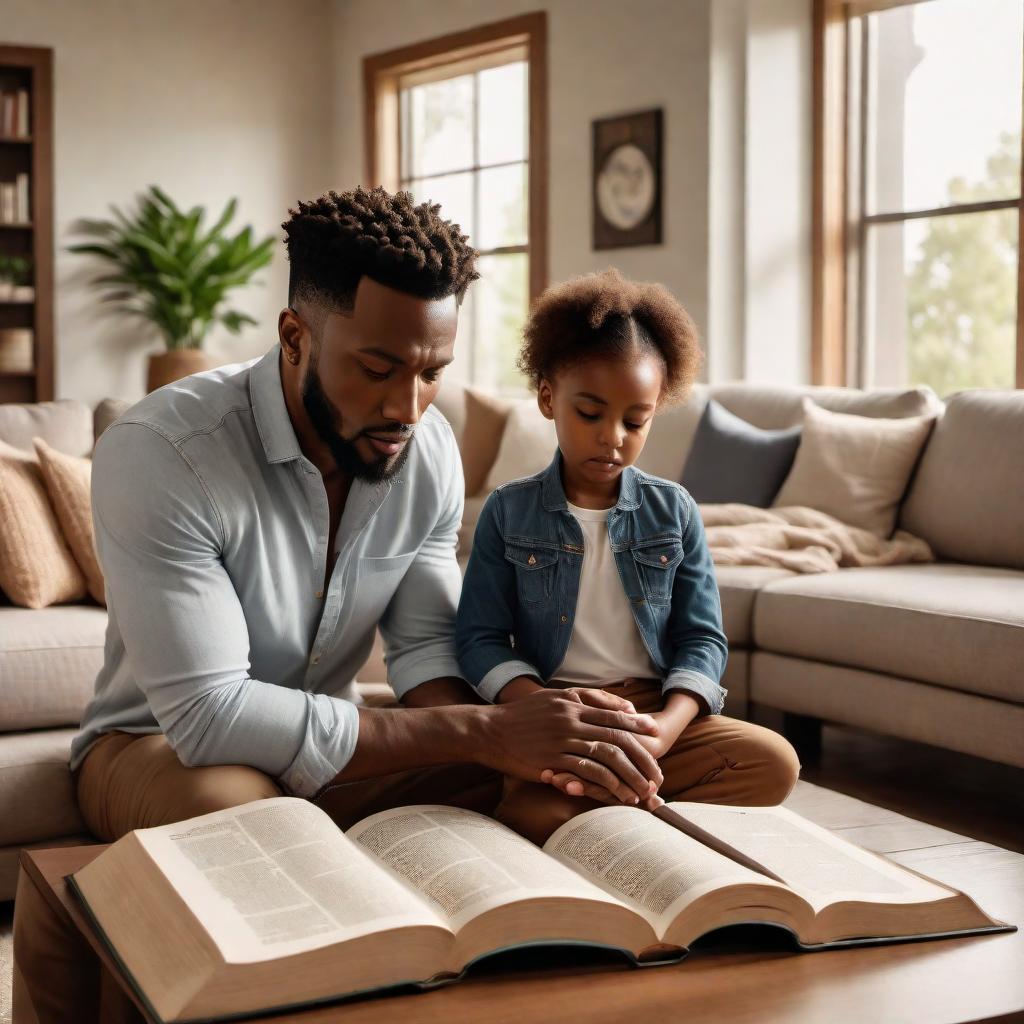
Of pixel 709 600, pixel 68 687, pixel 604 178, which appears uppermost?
pixel 604 178

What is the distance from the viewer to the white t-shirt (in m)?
1.73

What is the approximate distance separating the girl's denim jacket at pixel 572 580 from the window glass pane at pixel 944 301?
3.27 meters

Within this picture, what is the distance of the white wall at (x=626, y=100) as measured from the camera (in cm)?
512

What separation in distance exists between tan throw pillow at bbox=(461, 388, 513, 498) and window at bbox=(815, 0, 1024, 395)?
5.02 ft

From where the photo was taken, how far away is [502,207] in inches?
251

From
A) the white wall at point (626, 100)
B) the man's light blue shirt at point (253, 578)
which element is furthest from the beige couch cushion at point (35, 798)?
the white wall at point (626, 100)

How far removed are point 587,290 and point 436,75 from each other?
5202 millimetres

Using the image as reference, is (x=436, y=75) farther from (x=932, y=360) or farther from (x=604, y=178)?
(x=932, y=360)

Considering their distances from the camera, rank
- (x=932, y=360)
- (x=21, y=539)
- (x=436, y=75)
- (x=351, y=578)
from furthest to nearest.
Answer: (x=436, y=75)
(x=932, y=360)
(x=21, y=539)
(x=351, y=578)

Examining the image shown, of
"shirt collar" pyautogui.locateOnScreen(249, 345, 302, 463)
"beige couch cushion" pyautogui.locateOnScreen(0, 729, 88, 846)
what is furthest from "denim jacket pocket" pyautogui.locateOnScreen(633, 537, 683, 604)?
"beige couch cushion" pyautogui.locateOnScreen(0, 729, 88, 846)

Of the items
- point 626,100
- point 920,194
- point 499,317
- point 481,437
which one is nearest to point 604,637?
point 481,437

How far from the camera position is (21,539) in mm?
2627

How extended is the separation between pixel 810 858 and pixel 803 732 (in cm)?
227

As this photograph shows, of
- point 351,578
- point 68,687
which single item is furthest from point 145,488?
point 68,687
